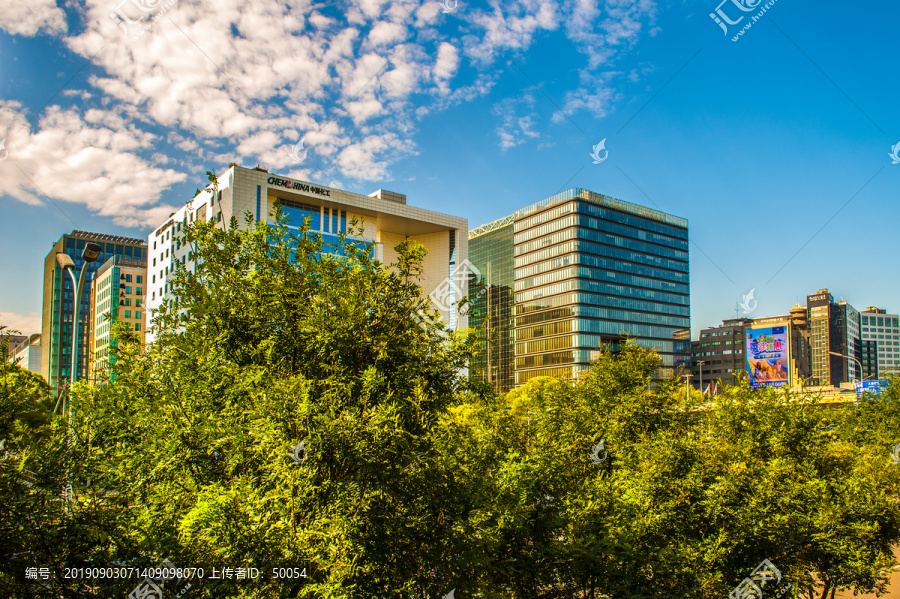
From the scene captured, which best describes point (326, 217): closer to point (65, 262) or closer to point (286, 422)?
point (65, 262)

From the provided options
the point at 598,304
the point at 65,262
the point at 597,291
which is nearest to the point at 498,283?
the point at 597,291

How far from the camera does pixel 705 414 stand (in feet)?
72.2

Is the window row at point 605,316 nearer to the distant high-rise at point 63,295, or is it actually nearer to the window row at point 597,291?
the window row at point 597,291

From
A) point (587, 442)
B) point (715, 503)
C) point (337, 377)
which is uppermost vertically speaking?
point (337, 377)

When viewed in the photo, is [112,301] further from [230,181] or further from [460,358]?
[460,358]

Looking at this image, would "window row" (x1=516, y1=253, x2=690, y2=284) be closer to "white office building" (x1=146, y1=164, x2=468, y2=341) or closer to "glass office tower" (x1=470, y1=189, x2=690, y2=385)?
"glass office tower" (x1=470, y1=189, x2=690, y2=385)

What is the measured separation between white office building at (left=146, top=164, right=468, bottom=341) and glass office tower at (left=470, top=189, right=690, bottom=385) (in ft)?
133

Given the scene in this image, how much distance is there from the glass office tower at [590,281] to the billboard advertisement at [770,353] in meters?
19.3

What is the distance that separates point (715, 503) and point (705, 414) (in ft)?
21.6

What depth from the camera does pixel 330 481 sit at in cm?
907

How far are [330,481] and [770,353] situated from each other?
473 ft

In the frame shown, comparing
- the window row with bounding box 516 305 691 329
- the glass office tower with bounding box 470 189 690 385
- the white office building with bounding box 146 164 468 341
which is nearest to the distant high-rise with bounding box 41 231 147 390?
the white office building with bounding box 146 164 468 341

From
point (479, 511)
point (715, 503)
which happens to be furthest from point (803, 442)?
point (479, 511)

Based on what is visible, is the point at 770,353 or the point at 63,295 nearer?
the point at 770,353
